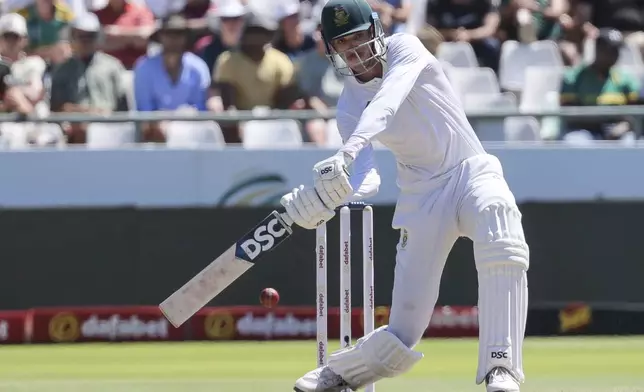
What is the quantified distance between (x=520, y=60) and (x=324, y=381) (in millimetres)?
6164

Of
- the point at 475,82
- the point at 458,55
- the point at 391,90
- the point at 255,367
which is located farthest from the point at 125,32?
the point at 391,90

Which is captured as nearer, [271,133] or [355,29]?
[355,29]

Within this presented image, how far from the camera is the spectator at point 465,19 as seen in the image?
11.3 meters

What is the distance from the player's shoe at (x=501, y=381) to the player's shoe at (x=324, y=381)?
2.23 ft

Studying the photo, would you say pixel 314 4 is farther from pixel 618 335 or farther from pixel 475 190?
pixel 475 190

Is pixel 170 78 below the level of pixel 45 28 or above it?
below

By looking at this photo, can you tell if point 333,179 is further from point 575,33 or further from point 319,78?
point 575,33

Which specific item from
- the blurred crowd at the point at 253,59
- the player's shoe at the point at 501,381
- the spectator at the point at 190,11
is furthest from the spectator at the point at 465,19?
the player's shoe at the point at 501,381

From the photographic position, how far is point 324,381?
17.4ft

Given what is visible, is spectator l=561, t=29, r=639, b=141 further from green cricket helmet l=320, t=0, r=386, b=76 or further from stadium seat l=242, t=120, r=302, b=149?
green cricket helmet l=320, t=0, r=386, b=76

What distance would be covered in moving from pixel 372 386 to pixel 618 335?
459 centimetres

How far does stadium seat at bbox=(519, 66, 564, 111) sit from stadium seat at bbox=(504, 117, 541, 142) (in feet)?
1.63

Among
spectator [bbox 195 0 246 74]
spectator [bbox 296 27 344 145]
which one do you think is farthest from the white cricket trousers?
spectator [bbox 195 0 246 74]

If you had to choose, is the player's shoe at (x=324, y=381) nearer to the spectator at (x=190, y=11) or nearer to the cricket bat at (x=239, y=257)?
the cricket bat at (x=239, y=257)
